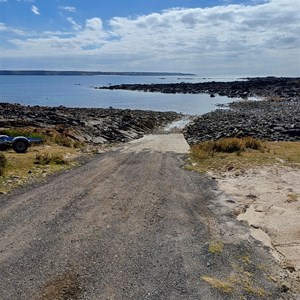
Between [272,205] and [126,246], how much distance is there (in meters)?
5.78

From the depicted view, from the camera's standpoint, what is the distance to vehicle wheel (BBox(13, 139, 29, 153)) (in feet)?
75.5

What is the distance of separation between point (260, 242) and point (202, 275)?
2525mm

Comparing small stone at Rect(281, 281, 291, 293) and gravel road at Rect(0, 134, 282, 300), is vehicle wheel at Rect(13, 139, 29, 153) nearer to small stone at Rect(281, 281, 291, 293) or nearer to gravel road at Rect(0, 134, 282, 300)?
gravel road at Rect(0, 134, 282, 300)

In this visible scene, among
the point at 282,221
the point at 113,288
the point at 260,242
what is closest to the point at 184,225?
the point at 260,242

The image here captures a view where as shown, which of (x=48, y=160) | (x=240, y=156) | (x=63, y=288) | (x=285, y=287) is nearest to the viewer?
(x=63, y=288)

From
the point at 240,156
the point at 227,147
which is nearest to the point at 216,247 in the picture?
the point at 240,156

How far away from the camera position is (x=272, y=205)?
12.9 metres

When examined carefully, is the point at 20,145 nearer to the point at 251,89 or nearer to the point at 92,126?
the point at 92,126

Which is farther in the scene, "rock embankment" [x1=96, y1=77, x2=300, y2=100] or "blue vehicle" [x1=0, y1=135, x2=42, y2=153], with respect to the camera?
"rock embankment" [x1=96, y1=77, x2=300, y2=100]

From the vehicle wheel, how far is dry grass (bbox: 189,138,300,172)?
9.89 metres

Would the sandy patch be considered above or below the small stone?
below

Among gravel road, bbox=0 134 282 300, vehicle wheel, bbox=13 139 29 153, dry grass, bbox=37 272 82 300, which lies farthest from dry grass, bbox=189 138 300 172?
dry grass, bbox=37 272 82 300

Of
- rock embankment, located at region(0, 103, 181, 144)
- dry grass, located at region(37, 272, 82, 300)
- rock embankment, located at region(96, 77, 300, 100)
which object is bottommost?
rock embankment, located at region(96, 77, 300, 100)

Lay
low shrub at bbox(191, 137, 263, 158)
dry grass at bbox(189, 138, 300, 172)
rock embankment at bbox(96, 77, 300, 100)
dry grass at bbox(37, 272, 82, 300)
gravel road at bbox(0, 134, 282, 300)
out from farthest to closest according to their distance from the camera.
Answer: rock embankment at bbox(96, 77, 300, 100) → low shrub at bbox(191, 137, 263, 158) → dry grass at bbox(189, 138, 300, 172) → gravel road at bbox(0, 134, 282, 300) → dry grass at bbox(37, 272, 82, 300)
